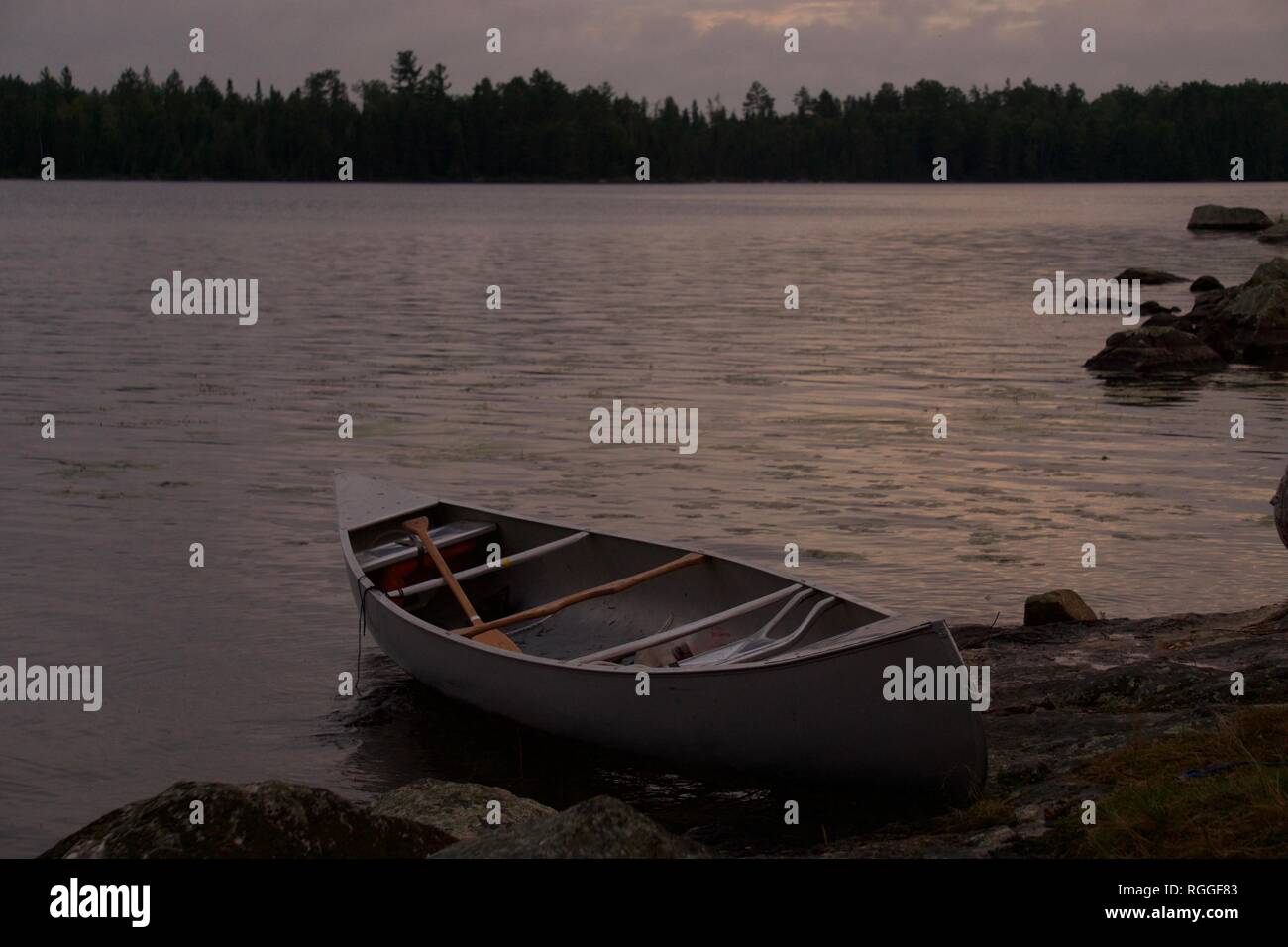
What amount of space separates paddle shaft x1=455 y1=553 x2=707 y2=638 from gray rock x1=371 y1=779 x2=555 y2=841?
2735 millimetres

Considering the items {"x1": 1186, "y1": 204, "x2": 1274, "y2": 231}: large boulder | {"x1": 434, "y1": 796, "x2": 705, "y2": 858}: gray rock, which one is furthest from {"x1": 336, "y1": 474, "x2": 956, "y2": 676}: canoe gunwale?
{"x1": 1186, "y1": 204, "x2": 1274, "y2": 231}: large boulder

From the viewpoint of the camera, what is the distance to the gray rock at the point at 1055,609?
12367 mm

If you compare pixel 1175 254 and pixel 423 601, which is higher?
pixel 1175 254

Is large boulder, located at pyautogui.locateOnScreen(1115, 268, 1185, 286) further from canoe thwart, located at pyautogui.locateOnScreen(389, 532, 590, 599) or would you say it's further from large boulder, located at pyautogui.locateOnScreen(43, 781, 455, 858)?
large boulder, located at pyautogui.locateOnScreen(43, 781, 455, 858)

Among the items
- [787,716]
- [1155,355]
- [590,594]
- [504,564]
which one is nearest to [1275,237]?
[1155,355]

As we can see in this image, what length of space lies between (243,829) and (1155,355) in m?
26.9

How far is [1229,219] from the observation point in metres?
94.7

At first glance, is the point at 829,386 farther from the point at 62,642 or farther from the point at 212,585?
the point at 62,642

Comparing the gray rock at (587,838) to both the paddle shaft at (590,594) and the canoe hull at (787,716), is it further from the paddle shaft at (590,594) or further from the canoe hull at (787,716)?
the paddle shaft at (590,594)

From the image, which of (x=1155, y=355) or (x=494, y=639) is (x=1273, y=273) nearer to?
(x=1155, y=355)

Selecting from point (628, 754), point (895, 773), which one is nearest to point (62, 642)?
point (628, 754)

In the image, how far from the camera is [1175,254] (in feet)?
224

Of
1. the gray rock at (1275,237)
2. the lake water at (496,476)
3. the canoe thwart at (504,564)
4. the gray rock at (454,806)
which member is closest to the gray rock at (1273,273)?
the lake water at (496,476)

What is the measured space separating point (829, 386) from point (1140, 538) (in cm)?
1190
